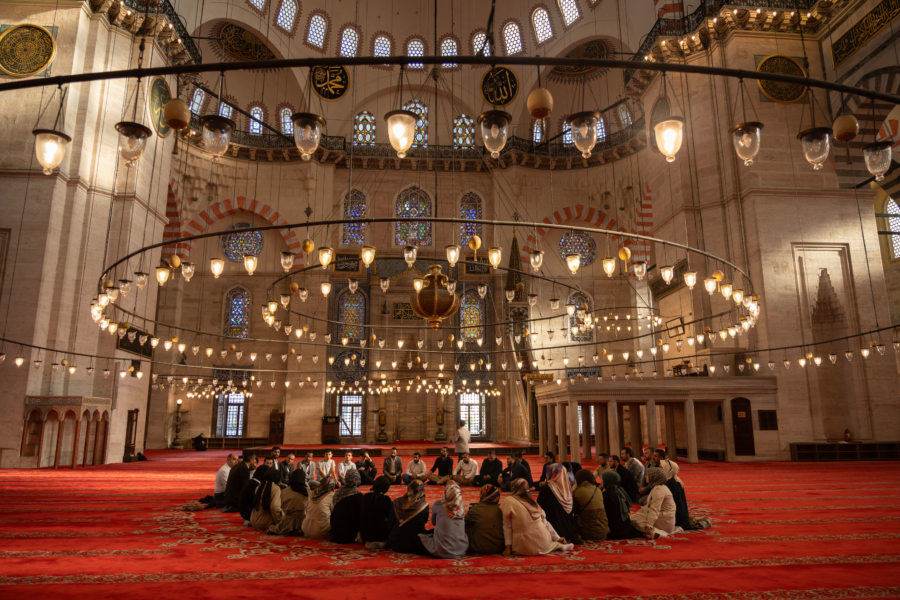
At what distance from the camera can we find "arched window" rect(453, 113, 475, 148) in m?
20.9

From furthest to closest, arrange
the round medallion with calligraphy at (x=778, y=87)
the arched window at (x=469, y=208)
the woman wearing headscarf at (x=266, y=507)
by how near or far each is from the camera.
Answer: the arched window at (x=469, y=208) → the round medallion with calligraphy at (x=778, y=87) → the woman wearing headscarf at (x=266, y=507)

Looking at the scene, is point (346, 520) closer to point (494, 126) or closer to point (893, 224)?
point (494, 126)

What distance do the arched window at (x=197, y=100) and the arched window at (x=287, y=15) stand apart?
3295mm

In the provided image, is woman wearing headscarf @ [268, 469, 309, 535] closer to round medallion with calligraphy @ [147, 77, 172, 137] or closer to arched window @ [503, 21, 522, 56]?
round medallion with calligraphy @ [147, 77, 172, 137]

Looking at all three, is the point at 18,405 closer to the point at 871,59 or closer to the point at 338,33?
the point at 338,33

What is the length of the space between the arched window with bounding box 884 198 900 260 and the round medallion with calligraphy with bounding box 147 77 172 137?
18.9m

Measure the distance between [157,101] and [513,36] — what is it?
39.7 ft

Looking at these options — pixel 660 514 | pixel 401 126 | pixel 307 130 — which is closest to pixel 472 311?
pixel 660 514

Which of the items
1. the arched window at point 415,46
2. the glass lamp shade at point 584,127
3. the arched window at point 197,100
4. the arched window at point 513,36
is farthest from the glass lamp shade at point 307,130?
the arched window at point 415,46

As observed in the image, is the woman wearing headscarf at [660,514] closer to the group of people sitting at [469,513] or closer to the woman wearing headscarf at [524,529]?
the group of people sitting at [469,513]

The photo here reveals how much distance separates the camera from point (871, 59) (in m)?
12.5

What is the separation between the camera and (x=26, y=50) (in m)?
12.0

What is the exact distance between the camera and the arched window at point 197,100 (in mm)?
18406

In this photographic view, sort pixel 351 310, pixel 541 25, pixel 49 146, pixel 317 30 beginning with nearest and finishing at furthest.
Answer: pixel 49 146 → pixel 351 310 → pixel 317 30 → pixel 541 25
